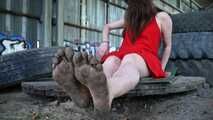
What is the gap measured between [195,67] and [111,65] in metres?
1.05

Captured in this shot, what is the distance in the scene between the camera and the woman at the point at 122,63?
5.95 ft

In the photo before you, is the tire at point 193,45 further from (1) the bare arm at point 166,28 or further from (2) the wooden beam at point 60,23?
(2) the wooden beam at point 60,23

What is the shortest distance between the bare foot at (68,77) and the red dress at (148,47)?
0.63 m

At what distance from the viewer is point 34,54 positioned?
11.1 ft

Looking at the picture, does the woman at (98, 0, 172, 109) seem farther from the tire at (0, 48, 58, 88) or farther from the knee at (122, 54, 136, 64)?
the tire at (0, 48, 58, 88)

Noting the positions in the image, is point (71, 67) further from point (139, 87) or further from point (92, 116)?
point (139, 87)

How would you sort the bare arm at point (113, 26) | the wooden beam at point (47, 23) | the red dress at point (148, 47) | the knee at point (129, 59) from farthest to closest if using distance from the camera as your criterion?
1. the wooden beam at point (47, 23)
2. the bare arm at point (113, 26)
3. the red dress at point (148, 47)
4. the knee at point (129, 59)

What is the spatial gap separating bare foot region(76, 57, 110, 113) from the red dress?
65 cm

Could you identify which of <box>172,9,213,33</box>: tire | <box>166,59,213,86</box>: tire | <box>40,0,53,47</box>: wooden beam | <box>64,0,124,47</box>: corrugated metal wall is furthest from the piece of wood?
<box>64,0,124,47</box>: corrugated metal wall

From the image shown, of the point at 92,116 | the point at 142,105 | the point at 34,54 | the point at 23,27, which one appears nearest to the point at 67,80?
the point at 92,116

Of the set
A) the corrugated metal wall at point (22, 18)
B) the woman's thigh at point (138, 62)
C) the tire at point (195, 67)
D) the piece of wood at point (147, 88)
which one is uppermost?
the corrugated metal wall at point (22, 18)

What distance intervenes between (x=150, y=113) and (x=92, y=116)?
0.37 meters

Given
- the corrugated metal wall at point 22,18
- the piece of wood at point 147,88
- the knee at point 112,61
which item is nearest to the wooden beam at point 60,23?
the corrugated metal wall at point 22,18

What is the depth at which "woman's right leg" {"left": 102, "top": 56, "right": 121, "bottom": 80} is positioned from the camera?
7.86ft
